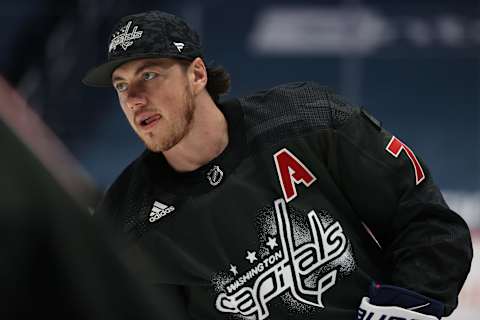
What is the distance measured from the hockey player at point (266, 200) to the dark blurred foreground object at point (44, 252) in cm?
150

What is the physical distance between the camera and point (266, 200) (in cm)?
Result: 210

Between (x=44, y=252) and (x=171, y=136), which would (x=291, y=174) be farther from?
(x=44, y=252)

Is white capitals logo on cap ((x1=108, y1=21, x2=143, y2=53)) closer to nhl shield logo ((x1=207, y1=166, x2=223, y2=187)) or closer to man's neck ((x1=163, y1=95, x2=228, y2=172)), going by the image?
man's neck ((x1=163, y1=95, x2=228, y2=172))

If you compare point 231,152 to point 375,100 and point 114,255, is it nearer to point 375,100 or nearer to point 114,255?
point 114,255

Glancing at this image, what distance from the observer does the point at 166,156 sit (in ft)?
7.14

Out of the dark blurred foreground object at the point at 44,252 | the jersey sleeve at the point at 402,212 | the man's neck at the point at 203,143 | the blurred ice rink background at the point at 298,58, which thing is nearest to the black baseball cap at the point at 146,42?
the man's neck at the point at 203,143

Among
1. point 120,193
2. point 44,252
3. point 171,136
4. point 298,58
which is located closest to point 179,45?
point 171,136

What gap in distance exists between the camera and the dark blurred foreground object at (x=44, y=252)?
1.79 feet

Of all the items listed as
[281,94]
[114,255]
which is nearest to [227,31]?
[281,94]

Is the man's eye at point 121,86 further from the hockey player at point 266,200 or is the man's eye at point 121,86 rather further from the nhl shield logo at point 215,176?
the nhl shield logo at point 215,176

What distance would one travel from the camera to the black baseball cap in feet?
6.77

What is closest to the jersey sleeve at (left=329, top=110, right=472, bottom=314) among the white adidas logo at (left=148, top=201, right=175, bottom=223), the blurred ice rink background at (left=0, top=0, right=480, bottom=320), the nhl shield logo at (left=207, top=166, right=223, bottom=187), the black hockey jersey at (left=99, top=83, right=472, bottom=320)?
the black hockey jersey at (left=99, top=83, right=472, bottom=320)

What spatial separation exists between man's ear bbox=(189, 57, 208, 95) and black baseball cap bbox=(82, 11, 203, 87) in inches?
0.7

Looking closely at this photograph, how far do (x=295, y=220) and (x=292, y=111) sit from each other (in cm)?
25
